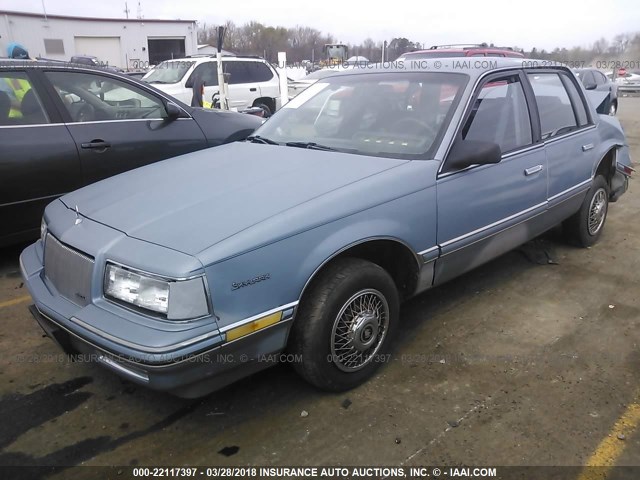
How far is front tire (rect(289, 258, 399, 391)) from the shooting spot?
8.46ft

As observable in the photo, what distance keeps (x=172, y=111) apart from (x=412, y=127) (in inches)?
104

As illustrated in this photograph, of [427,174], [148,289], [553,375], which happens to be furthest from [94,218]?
[553,375]

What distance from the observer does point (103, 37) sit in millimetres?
40688

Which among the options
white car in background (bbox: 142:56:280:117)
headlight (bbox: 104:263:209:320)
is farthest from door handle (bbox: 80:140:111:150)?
white car in background (bbox: 142:56:280:117)

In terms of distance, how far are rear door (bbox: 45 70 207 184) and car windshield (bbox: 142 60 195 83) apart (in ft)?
22.4

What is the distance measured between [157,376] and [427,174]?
69.6 inches

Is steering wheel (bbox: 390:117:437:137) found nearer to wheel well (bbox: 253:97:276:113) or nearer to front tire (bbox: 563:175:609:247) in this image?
front tire (bbox: 563:175:609:247)

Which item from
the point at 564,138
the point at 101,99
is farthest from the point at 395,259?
the point at 101,99

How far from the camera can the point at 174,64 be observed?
12.0 metres

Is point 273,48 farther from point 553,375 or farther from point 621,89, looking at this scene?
point 553,375

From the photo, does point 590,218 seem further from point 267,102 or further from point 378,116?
point 267,102

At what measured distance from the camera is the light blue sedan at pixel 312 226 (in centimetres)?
224

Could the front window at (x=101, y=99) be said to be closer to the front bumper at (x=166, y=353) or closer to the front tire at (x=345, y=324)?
the front bumper at (x=166, y=353)

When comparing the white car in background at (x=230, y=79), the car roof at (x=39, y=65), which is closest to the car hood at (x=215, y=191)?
the car roof at (x=39, y=65)
